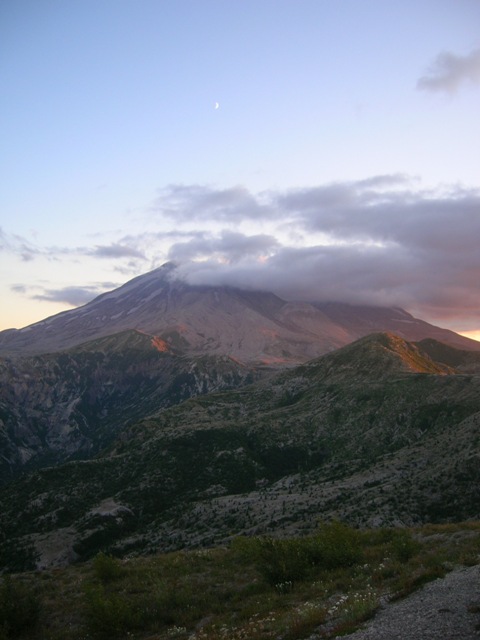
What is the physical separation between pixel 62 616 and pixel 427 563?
2792 cm

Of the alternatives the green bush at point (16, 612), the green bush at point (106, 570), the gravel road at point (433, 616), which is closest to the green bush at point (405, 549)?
the gravel road at point (433, 616)

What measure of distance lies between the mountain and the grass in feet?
119

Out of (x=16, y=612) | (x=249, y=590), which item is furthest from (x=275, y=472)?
(x=16, y=612)

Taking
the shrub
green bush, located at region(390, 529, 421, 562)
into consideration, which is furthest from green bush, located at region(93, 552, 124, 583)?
green bush, located at region(390, 529, 421, 562)

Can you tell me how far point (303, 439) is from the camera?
144m

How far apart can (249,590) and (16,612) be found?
17.6 metres

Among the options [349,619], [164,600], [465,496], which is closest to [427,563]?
[349,619]

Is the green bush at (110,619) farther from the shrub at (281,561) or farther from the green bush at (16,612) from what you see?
the shrub at (281,561)

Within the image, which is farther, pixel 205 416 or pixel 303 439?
pixel 205 416

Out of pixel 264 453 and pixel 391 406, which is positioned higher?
pixel 391 406

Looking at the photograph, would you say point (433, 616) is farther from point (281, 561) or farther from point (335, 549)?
point (281, 561)

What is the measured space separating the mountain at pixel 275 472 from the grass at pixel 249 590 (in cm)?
3617

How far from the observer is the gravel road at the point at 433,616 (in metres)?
17.2

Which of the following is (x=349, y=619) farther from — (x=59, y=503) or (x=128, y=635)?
(x=59, y=503)
